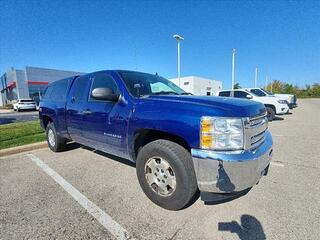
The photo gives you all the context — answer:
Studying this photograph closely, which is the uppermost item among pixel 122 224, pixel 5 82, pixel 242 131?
pixel 5 82

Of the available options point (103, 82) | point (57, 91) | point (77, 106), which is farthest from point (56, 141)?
point (103, 82)

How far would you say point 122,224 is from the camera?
264 centimetres

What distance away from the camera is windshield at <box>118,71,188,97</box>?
360cm

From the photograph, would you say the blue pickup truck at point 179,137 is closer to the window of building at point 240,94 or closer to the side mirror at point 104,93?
the side mirror at point 104,93

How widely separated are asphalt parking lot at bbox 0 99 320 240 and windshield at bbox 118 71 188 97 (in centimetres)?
162

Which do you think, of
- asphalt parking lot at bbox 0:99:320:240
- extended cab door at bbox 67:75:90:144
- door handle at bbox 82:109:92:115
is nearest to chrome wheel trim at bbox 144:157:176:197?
asphalt parking lot at bbox 0:99:320:240

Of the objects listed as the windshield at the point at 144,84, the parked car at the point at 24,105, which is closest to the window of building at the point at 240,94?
the windshield at the point at 144,84

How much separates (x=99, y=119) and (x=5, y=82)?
2012 inches

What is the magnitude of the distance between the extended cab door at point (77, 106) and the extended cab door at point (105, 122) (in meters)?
0.19

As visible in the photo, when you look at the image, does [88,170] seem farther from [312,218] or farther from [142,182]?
[312,218]

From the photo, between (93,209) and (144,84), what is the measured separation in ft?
7.18

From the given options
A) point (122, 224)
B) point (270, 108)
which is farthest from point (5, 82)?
point (122, 224)

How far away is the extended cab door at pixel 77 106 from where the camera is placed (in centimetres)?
438

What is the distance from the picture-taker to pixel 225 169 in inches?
93.0
